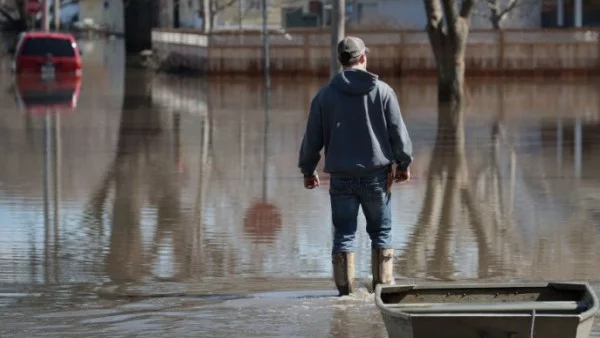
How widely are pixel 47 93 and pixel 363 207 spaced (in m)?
21.4

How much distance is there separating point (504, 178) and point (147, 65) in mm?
28100

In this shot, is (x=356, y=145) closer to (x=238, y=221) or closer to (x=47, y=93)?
(x=238, y=221)

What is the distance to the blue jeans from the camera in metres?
7.58

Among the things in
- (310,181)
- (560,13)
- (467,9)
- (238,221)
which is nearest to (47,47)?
(467,9)

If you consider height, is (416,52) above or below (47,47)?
below

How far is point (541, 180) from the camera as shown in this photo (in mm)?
14031

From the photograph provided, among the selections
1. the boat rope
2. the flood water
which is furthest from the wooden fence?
the boat rope

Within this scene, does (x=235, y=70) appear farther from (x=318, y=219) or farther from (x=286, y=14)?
(x=286, y=14)

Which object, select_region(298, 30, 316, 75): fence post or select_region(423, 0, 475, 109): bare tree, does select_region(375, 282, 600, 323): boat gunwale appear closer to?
select_region(423, 0, 475, 109): bare tree

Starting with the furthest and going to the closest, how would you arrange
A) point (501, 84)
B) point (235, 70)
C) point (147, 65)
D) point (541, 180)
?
point (147, 65)
point (235, 70)
point (501, 84)
point (541, 180)

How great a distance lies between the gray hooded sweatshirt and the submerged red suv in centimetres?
2704

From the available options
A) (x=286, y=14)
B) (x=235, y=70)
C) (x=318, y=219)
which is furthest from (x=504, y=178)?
(x=286, y=14)

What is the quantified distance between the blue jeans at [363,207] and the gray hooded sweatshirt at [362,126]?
7 centimetres

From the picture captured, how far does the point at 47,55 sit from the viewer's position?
34156mm
